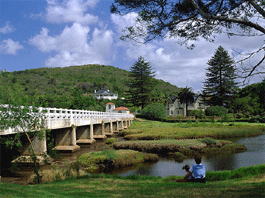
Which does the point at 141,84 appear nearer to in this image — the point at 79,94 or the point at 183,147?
the point at 79,94

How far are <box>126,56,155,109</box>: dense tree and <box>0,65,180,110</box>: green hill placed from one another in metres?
3.11

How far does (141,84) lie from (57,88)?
184ft

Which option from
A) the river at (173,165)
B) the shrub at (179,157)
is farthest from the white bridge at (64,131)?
the shrub at (179,157)

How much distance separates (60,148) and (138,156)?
778cm

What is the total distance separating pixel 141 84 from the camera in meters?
87.5

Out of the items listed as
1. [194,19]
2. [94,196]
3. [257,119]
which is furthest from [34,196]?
[257,119]

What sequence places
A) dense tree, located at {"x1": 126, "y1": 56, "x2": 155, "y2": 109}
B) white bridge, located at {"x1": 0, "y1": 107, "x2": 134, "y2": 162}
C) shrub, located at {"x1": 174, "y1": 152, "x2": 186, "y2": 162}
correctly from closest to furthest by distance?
white bridge, located at {"x1": 0, "y1": 107, "x2": 134, "y2": 162} < shrub, located at {"x1": 174, "y1": 152, "x2": 186, "y2": 162} < dense tree, located at {"x1": 126, "y1": 56, "x2": 155, "y2": 109}

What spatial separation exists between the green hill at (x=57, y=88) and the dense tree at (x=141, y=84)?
311cm

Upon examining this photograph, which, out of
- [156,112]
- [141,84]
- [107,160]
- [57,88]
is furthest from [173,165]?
[57,88]

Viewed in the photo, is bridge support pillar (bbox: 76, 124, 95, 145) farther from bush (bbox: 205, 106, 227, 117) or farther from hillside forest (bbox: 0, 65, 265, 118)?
bush (bbox: 205, 106, 227, 117)

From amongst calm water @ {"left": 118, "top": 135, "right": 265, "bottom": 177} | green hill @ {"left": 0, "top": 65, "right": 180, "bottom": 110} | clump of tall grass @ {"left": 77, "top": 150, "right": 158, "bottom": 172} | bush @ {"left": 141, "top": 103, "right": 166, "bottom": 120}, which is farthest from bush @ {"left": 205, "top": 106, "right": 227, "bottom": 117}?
clump of tall grass @ {"left": 77, "top": 150, "right": 158, "bottom": 172}

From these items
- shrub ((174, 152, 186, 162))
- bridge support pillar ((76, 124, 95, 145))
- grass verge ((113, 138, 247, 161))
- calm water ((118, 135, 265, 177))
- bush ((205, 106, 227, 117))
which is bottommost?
calm water ((118, 135, 265, 177))

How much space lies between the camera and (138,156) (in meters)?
18.0

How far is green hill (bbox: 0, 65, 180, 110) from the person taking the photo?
971cm
